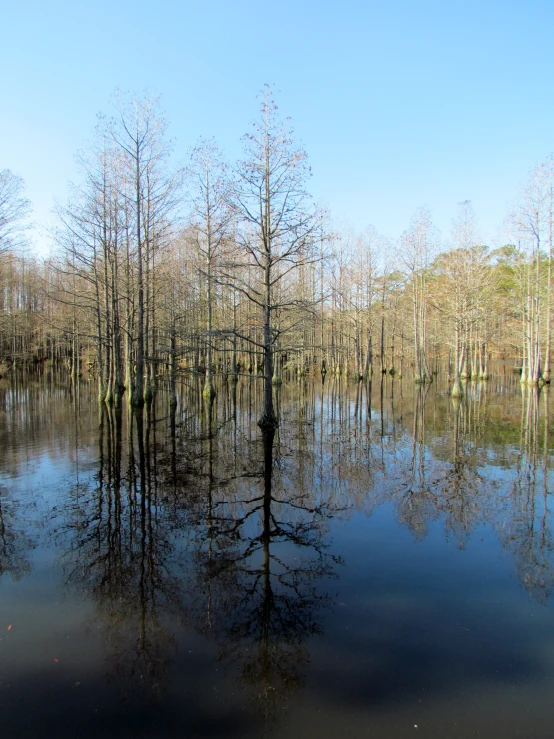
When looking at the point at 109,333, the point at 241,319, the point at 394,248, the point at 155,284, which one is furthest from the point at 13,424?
the point at 394,248

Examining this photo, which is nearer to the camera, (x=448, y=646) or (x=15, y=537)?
(x=448, y=646)

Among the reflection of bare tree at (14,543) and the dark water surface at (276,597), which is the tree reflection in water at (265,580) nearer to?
the dark water surface at (276,597)

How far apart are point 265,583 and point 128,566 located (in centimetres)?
169

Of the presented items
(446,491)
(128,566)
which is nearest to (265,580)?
(128,566)

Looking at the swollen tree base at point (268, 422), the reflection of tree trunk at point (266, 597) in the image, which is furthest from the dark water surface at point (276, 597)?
the swollen tree base at point (268, 422)

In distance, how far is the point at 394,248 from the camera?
37312mm

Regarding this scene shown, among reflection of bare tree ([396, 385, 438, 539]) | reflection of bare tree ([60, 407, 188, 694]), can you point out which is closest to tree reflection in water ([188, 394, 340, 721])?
reflection of bare tree ([60, 407, 188, 694])

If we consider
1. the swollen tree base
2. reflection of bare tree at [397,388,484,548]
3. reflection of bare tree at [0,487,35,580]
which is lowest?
reflection of bare tree at [0,487,35,580]

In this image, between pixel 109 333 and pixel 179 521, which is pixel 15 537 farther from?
pixel 109 333

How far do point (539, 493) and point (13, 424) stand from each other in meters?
16.3

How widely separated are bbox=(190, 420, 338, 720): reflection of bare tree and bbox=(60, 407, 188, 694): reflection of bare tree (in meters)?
0.46

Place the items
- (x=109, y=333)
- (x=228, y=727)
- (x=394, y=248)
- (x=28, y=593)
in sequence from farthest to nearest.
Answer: (x=394, y=248) < (x=109, y=333) < (x=28, y=593) < (x=228, y=727)

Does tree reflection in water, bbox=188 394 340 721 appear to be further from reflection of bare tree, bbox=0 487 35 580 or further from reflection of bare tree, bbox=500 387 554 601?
reflection of bare tree, bbox=500 387 554 601

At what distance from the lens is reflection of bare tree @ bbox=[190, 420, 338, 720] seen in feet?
11.7
